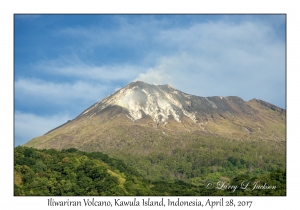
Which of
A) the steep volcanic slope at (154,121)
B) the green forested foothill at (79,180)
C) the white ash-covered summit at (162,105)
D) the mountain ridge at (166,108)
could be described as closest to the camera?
the green forested foothill at (79,180)

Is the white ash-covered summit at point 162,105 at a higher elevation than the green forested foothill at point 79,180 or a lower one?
higher

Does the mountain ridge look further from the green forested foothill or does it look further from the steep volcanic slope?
the green forested foothill

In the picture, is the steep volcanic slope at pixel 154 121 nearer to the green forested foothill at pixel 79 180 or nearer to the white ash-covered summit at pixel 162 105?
the white ash-covered summit at pixel 162 105

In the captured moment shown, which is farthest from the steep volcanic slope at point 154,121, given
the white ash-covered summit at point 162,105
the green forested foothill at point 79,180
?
the green forested foothill at point 79,180

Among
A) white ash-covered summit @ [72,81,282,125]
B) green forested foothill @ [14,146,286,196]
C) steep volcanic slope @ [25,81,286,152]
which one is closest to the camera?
green forested foothill @ [14,146,286,196]

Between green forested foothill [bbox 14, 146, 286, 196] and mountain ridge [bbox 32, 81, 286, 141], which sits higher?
mountain ridge [bbox 32, 81, 286, 141]

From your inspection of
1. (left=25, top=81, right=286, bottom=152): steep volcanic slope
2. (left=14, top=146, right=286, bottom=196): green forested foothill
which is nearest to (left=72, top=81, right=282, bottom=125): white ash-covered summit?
(left=25, top=81, right=286, bottom=152): steep volcanic slope

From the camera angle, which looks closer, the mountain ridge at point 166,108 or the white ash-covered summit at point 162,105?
the mountain ridge at point 166,108

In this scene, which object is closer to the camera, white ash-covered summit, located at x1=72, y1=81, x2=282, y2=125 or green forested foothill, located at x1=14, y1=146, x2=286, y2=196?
green forested foothill, located at x1=14, y1=146, x2=286, y2=196

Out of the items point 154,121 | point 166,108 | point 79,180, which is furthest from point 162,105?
point 79,180
